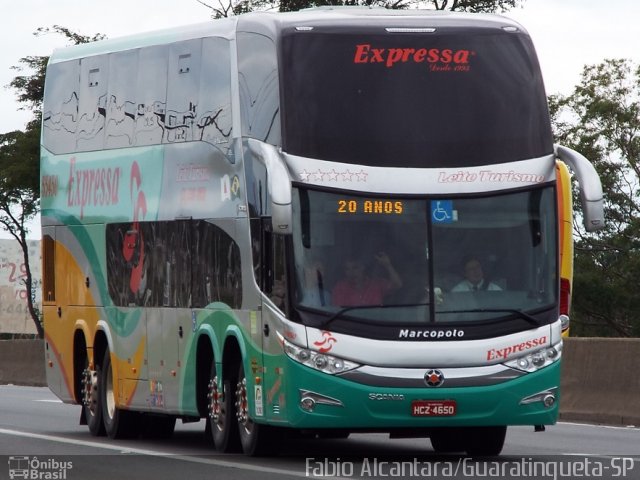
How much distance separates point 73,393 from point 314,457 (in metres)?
6.39

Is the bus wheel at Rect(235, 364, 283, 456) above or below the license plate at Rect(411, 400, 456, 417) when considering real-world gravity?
below

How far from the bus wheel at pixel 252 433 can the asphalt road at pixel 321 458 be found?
0.53 ft

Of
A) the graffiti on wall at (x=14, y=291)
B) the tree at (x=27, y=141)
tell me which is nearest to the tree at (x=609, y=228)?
the tree at (x=27, y=141)

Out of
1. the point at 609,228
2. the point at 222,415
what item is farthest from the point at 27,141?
the point at 222,415

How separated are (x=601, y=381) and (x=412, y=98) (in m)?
8.40

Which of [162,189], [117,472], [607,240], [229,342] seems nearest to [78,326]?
[162,189]

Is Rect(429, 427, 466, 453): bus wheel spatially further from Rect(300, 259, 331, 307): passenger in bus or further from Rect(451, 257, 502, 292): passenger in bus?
Rect(300, 259, 331, 307): passenger in bus

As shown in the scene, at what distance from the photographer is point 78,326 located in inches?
896

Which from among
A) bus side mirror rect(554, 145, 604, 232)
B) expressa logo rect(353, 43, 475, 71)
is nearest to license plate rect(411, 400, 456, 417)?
bus side mirror rect(554, 145, 604, 232)

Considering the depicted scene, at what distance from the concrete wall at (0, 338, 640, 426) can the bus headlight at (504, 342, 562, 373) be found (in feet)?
22.4

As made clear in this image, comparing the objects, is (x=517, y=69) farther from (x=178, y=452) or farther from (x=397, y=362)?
(x=178, y=452)

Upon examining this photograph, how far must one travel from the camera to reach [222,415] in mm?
17969

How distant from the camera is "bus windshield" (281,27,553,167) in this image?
16.2m

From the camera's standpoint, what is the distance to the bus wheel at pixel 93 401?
2209 cm
